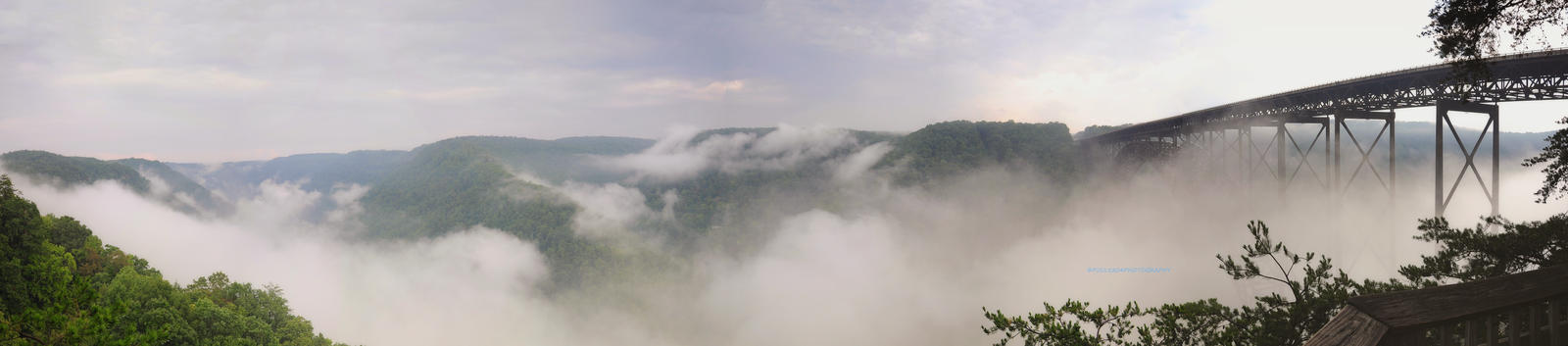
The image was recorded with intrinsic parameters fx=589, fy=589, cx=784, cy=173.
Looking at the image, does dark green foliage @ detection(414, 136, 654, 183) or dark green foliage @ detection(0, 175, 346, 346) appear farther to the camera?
dark green foliage @ detection(414, 136, 654, 183)

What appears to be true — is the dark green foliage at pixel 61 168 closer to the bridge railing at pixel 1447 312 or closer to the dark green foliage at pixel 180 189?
the dark green foliage at pixel 180 189

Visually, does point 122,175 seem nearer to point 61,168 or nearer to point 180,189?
point 61,168

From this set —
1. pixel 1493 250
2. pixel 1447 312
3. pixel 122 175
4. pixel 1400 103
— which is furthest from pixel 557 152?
pixel 1447 312

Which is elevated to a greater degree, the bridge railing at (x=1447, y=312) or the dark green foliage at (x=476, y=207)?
the bridge railing at (x=1447, y=312)

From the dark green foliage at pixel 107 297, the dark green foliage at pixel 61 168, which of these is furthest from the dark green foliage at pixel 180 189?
the dark green foliage at pixel 107 297

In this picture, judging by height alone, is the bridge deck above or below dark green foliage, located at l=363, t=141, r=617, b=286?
above

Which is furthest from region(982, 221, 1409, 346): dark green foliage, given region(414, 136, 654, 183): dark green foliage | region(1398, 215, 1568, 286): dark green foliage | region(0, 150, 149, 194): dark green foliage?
region(414, 136, 654, 183): dark green foliage

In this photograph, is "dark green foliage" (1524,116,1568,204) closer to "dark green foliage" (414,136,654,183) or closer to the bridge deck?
the bridge deck

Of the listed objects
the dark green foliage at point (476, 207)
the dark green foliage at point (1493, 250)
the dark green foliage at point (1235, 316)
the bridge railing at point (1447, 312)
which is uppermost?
the bridge railing at point (1447, 312)
